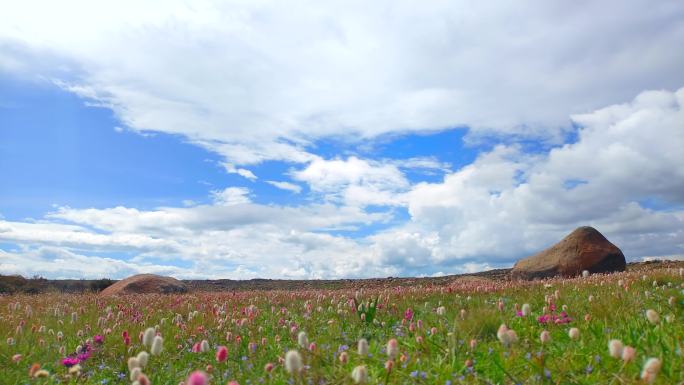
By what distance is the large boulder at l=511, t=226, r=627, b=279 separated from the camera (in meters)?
25.7

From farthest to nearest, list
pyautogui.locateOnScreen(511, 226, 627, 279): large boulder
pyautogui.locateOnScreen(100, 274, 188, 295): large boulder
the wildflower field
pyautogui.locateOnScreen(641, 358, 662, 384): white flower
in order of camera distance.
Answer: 1. pyautogui.locateOnScreen(100, 274, 188, 295): large boulder
2. pyautogui.locateOnScreen(511, 226, 627, 279): large boulder
3. the wildflower field
4. pyautogui.locateOnScreen(641, 358, 662, 384): white flower

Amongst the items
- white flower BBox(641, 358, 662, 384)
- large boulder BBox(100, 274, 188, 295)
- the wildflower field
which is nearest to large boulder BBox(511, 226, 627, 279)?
the wildflower field

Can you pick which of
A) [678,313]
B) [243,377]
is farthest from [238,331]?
[678,313]

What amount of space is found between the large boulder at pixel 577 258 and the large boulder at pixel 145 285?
1891 centimetres

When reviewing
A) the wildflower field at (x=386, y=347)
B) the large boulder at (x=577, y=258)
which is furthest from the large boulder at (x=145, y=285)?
the large boulder at (x=577, y=258)

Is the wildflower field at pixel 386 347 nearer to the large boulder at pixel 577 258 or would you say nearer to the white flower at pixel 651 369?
the white flower at pixel 651 369

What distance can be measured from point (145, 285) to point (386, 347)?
25.7 m

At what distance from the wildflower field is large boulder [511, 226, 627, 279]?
14.2 metres

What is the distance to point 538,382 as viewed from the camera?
14.0ft

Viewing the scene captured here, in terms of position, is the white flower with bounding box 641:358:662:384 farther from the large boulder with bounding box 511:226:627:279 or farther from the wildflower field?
the large boulder with bounding box 511:226:627:279

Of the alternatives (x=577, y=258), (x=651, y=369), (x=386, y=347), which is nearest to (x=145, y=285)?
(x=577, y=258)

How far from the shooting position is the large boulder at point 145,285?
89.7 ft

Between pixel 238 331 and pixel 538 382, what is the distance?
217 inches

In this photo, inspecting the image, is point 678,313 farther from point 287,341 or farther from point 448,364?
point 287,341
